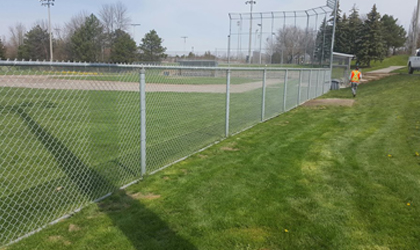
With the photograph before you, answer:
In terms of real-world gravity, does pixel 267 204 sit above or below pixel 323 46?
below

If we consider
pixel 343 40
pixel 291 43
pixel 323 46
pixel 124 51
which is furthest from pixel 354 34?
pixel 124 51

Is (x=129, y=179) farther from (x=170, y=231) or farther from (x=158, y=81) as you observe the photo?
(x=158, y=81)

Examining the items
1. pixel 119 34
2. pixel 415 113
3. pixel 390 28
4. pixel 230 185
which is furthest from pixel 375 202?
pixel 390 28

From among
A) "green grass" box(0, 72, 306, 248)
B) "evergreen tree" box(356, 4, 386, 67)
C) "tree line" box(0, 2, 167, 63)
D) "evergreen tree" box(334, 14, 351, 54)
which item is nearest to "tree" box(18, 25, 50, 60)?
"tree line" box(0, 2, 167, 63)

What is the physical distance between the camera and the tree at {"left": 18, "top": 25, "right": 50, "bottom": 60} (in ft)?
173

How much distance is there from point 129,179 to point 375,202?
3341mm

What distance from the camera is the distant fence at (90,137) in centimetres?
347

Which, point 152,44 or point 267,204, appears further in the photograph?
point 152,44

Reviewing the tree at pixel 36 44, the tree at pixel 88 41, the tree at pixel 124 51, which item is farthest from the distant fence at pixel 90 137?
the tree at pixel 36 44

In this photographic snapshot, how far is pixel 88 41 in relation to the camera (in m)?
50.7

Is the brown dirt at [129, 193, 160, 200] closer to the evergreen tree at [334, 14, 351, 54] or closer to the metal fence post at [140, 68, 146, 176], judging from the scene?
the metal fence post at [140, 68, 146, 176]

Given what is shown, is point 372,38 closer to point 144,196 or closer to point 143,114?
point 143,114

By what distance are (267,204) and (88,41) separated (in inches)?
2098

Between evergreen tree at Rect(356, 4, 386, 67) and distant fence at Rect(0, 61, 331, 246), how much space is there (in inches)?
1733
